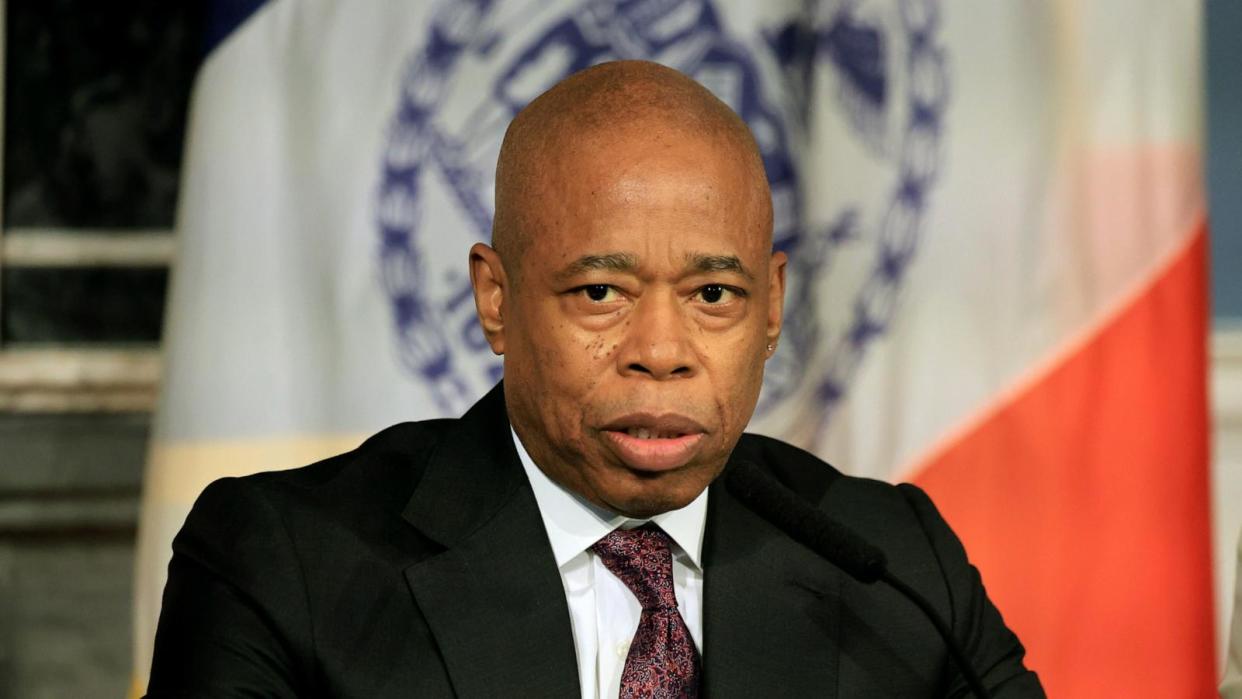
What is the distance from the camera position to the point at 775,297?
1.40 m

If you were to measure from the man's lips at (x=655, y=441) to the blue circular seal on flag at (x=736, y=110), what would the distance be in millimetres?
1004

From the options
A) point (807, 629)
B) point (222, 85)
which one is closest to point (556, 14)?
point (222, 85)

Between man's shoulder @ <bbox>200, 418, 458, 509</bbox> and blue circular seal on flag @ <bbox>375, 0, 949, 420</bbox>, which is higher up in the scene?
blue circular seal on flag @ <bbox>375, 0, 949, 420</bbox>

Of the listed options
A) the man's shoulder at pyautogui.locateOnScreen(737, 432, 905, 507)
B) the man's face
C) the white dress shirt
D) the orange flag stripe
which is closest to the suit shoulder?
the man's shoulder at pyautogui.locateOnScreen(737, 432, 905, 507)

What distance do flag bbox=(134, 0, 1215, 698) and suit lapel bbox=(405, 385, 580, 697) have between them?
799 millimetres

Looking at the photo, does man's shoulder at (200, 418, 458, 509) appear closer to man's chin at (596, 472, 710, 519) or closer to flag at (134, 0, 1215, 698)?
man's chin at (596, 472, 710, 519)

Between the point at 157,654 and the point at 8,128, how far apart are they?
4.95 feet

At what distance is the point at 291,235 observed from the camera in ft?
7.13

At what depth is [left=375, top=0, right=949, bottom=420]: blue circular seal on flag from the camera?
2.20 metres

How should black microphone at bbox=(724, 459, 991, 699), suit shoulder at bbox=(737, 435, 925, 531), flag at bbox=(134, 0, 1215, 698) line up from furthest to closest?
flag at bbox=(134, 0, 1215, 698), suit shoulder at bbox=(737, 435, 925, 531), black microphone at bbox=(724, 459, 991, 699)

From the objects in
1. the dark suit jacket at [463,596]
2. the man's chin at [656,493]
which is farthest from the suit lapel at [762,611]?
the man's chin at [656,493]

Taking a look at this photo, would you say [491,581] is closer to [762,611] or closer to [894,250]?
[762,611]

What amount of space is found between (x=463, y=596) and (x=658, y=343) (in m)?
0.30

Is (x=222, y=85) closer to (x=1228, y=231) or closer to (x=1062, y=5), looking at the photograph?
(x=1062, y=5)
